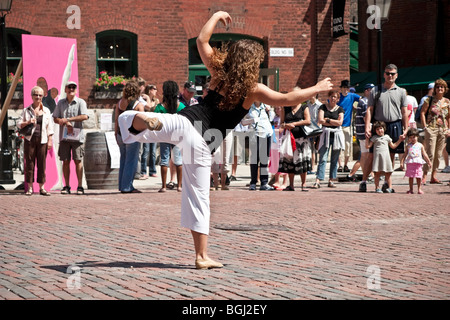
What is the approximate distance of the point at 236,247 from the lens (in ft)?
26.1

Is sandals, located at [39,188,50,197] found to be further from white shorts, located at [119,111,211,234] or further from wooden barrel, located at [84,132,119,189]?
white shorts, located at [119,111,211,234]

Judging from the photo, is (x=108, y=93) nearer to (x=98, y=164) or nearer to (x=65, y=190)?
(x=98, y=164)

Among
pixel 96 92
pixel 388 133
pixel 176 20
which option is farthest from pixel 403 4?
pixel 388 133

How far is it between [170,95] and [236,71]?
7.46 meters

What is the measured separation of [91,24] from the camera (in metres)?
21.4

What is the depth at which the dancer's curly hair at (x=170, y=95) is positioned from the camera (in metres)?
13.8

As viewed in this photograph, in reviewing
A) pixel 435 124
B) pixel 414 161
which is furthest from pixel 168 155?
pixel 435 124

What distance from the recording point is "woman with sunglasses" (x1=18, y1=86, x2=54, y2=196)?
13.4 m

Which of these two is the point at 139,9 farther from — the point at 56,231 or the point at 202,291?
the point at 202,291

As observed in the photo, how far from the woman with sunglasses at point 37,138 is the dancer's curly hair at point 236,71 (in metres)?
7.31

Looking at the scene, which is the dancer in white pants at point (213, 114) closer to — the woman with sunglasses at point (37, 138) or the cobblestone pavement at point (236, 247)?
the cobblestone pavement at point (236, 247)

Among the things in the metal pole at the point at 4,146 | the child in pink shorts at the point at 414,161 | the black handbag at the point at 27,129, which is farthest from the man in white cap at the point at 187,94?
the child in pink shorts at the point at 414,161

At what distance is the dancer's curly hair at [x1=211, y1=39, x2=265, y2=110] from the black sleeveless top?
0.06 m

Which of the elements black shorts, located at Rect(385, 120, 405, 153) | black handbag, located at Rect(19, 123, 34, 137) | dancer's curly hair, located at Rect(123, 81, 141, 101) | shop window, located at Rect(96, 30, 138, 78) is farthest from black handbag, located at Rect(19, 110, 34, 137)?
shop window, located at Rect(96, 30, 138, 78)
